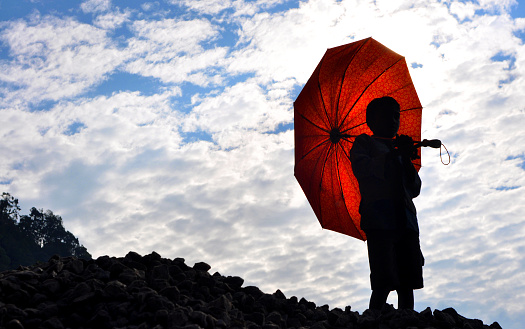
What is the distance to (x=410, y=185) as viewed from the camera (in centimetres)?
750

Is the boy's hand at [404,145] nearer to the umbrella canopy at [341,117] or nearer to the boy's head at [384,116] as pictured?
the boy's head at [384,116]

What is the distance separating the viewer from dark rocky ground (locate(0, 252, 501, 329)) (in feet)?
17.2

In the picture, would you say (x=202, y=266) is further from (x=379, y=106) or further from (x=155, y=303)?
(x=379, y=106)

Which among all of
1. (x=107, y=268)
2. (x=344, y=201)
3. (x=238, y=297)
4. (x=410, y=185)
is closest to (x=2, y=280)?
(x=107, y=268)

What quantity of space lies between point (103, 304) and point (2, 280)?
1254mm

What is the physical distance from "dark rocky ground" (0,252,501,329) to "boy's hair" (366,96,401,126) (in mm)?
2635

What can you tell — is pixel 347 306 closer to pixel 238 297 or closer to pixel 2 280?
pixel 238 297

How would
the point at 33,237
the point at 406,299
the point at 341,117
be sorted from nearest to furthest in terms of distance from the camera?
1. the point at 406,299
2. the point at 341,117
3. the point at 33,237

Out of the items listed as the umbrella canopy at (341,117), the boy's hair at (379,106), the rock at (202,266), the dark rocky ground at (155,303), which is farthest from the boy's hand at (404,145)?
the rock at (202,266)

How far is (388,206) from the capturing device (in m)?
7.16

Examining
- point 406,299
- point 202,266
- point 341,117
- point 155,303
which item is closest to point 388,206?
point 406,299

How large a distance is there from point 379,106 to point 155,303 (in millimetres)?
4050

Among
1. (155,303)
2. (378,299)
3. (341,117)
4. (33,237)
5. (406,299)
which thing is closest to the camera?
(155,303)

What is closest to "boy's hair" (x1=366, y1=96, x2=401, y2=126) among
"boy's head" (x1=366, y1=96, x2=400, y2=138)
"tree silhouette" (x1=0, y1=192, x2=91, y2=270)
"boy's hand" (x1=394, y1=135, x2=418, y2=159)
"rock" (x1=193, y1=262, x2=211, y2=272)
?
"boy's head" (x1=366, y1=96, x2=400, y2=138)
